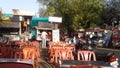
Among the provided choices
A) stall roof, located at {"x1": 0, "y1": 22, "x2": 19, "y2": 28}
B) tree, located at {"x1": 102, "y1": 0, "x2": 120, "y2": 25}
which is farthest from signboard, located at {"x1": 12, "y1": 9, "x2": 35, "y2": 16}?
tree, located at {"x1": 102, "y1": 0, "x2": 120, "y2": 25}

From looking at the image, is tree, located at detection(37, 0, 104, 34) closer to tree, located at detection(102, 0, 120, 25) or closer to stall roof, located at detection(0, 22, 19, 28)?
tree, located at detection(102, 0, 120, 25)

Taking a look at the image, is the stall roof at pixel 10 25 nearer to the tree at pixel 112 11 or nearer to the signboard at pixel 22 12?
the signboard at pixel 22 12

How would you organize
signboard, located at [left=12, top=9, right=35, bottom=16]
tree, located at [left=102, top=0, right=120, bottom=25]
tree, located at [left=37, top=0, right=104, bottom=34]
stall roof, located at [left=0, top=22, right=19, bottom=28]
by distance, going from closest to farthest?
stall roof, located at [left=0, top=22, right=19, bottom=28]
signboard, located at [left=12, top=9, right=35, bottom=16]
tree, located at [left=37, top=0, right=104, bottom=34]
tree, located at [left=102, top=0, right=120, bottom=25]

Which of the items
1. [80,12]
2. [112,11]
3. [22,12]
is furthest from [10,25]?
[112,11]

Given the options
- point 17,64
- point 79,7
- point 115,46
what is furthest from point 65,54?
point 79,7

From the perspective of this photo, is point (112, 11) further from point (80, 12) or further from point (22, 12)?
point (22, 12)

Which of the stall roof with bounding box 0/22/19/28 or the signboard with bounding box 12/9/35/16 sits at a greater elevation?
the signboard with bounding box 12/9/35/16

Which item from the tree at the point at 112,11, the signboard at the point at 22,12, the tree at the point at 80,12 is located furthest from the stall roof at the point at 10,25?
the tree at the point at 112,11

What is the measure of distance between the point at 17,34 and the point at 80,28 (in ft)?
98.0

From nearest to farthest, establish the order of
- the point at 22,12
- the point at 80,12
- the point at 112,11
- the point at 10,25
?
the point at 10,25 → the point at 22,12 → the point at 80,12 → the point at 112,11

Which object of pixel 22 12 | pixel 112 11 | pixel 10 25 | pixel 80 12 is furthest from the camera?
pixel 112 11

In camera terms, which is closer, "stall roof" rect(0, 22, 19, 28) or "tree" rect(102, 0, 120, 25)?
"stall roof" rect(0, 22, 19, 28)

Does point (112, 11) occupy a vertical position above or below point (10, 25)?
above

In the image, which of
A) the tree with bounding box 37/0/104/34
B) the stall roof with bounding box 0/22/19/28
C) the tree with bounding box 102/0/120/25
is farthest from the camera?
the tree with bounding box 102/0/120/25
